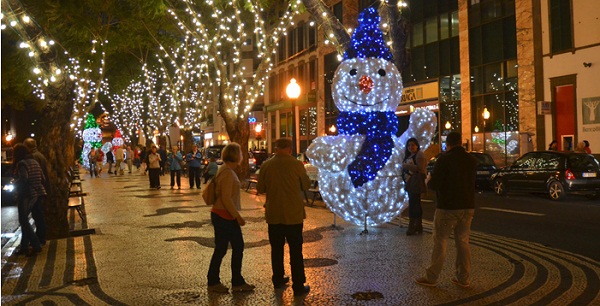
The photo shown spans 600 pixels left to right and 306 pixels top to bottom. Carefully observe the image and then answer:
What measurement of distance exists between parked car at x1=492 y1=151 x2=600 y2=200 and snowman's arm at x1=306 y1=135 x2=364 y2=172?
9.25 m

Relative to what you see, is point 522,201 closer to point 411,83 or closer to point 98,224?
point 98,224

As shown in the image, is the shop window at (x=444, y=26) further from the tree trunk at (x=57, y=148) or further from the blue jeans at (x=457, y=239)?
the blue jeans at (x=457, y=239)

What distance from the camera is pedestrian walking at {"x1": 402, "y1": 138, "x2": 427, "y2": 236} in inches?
416

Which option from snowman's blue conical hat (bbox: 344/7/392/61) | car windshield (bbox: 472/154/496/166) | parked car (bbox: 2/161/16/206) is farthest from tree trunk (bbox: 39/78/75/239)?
car windshield (bbox: 472/154/496/166)

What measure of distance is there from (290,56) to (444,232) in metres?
47.4

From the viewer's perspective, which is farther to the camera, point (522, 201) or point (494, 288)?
point (522, 201)

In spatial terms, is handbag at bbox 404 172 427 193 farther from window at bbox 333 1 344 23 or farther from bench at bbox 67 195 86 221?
window at bbox 333 1 344 23

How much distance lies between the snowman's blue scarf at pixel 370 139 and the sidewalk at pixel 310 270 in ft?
3.51

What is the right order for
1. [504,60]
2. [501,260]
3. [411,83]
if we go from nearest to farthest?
1. [501,260]
2. [504,60]
3. [411,83]

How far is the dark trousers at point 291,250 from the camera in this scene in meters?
6.76

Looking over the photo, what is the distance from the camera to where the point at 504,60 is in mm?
29688

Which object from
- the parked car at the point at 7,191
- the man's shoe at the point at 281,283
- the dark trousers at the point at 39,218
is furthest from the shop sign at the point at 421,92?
the man's shoe at the point at 281,283

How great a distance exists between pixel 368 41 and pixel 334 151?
206 cm

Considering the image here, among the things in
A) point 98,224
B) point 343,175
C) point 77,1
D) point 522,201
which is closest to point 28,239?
point 98,224
